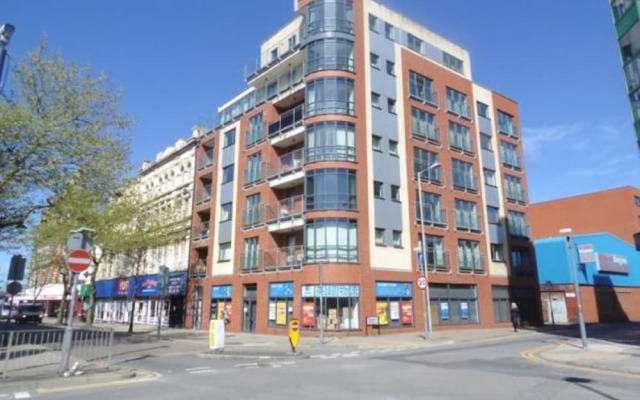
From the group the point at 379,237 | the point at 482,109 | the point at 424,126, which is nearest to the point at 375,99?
the point at 424,126

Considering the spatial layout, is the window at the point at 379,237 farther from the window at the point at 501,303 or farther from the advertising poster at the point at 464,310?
the window at the point at 501,303

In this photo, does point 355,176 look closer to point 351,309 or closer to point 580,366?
point 351,309

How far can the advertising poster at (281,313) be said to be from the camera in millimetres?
30367

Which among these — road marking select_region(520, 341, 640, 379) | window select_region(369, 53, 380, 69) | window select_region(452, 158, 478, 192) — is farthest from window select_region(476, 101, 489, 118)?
road marking select_region(520, 341, 640, 379)

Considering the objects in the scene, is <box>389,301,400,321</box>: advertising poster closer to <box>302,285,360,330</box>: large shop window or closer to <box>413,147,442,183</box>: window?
<box>302,285,360,330</box>: large shop window

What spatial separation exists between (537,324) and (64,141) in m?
38.3

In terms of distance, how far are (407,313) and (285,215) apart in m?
10.5

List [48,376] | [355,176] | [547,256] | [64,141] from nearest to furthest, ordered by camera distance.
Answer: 1. [48,376]
2. [64,141]
3. [355,176]
4. [547,256]

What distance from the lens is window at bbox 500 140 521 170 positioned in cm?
4219

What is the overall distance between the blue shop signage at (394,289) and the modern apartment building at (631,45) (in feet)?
50.4

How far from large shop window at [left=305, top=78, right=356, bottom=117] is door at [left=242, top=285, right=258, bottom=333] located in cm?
1329

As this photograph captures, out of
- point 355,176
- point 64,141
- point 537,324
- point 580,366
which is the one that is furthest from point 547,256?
point 64,141

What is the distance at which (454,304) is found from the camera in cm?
3406

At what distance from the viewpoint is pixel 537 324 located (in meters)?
40.0
